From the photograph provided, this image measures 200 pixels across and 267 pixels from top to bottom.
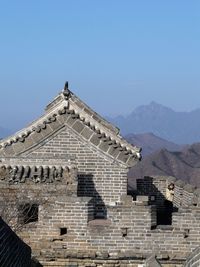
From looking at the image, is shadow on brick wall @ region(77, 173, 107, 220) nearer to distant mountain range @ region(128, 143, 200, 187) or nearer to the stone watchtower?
the stone watchtower

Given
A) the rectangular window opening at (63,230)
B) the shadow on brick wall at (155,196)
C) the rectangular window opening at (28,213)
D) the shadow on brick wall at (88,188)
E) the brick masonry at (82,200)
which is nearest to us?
the brick masonry at (82,200)

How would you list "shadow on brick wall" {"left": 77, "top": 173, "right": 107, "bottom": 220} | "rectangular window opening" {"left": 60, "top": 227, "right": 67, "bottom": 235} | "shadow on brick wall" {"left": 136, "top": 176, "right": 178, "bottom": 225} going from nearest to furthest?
"rectangular window opening" {"left": 60, "top": 227, "right": 67, "bottom": 235} < "shadow on brick wall" {"left": 77, "top": 173, "right": 107, "bottom": 220} < "shadow on brick wall" {"left": 136, "top": 176, "right": 178, "bottom": 225}

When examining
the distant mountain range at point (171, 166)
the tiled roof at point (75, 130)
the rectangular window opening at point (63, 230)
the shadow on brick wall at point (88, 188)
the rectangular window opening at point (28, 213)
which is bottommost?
the rectangular window opening at point (63, 230)

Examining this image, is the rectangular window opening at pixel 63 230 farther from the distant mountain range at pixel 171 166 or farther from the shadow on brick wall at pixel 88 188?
the distant mountain range at pixel 171 166

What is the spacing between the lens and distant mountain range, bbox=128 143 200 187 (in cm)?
5394

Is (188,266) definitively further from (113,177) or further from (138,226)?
(113,177)

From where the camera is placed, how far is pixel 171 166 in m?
57.5

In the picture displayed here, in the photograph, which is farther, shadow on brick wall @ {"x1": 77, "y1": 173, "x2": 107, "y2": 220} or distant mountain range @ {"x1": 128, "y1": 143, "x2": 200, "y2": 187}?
distant mountain range @ {"x1": 128, "y1": 143, "x2": 200, "y2": 187}

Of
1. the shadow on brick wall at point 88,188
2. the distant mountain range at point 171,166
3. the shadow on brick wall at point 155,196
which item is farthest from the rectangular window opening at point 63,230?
the distant mountain range at point 171,166

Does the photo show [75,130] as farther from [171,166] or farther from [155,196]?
[171,166]

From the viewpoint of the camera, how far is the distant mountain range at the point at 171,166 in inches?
2124

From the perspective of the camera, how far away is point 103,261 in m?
15.8

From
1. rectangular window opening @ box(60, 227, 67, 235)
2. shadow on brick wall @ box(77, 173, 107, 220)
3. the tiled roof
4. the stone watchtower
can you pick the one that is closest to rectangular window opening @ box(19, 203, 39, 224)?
the stone watchtower

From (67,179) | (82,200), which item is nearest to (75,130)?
(67,179)
